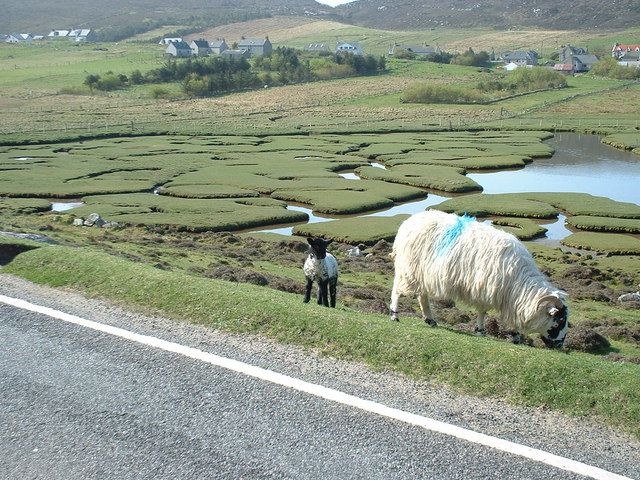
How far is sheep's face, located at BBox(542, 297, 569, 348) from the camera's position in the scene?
541 inches

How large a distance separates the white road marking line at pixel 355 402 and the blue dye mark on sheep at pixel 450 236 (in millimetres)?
5808

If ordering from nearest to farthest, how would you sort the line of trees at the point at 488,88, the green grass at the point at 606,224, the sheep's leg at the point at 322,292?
1. the sheep's leg at the point at 322,292
2. the green grass at the point at 606,224
3. the line of trees at the point at 488,88

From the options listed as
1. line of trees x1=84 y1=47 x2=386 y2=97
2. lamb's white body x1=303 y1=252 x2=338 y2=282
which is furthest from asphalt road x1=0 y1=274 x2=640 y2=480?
line of trees x1=84 y1=47 x2=386 y2=97

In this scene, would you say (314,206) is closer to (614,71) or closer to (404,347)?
(404,347)

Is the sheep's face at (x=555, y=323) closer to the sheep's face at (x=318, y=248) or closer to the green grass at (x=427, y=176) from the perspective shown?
the sheep's face at (x=318, y=248)

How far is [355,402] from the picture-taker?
9.34m

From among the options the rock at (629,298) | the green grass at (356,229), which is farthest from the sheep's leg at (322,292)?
the green grass at (356,229)

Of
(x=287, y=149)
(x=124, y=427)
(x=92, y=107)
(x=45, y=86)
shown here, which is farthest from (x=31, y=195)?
(x=45, y=86)

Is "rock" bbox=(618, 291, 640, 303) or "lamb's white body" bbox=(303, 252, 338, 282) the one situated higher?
"lamb's white body" bbox=(303, 252, 338, 282)

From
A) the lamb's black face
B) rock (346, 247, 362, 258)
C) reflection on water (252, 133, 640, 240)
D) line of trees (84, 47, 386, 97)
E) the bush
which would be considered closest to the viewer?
the lamb's black face

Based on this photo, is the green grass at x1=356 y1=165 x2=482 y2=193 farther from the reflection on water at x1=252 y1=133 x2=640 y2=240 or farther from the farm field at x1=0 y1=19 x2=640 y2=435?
the reflection on water at x1=252 y1=133 x2=640 y2=240

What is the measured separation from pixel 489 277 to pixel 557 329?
1.75 m

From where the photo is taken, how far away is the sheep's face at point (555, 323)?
13742 mm

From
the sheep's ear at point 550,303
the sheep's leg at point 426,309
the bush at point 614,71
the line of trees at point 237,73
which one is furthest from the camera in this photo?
the bush at point 614,71
